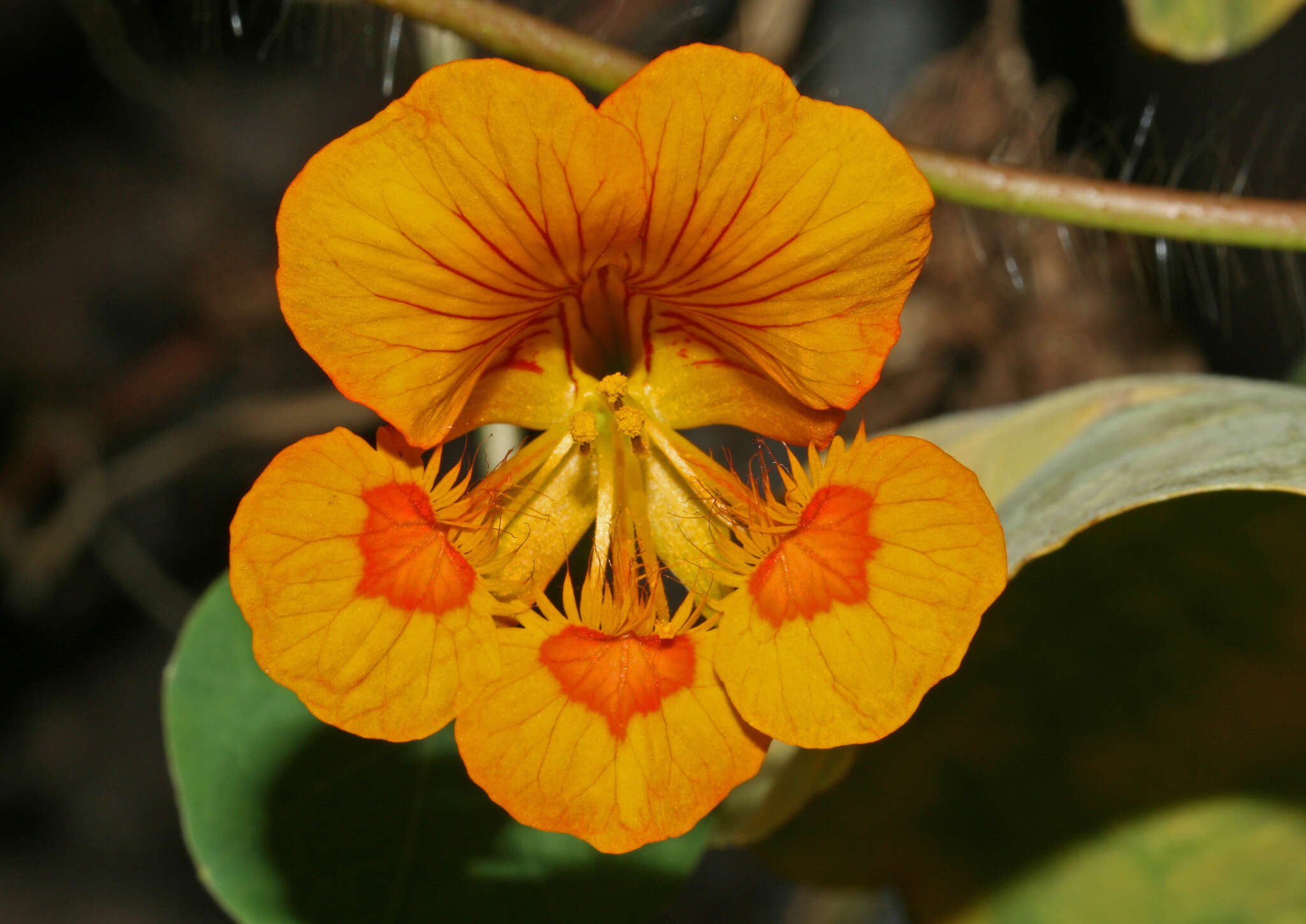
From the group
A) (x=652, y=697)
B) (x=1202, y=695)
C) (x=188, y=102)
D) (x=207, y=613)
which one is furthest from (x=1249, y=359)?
(x=188, y=102)

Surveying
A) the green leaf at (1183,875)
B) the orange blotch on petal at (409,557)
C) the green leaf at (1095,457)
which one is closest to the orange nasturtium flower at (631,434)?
the orange blotch on petal at (409,557)

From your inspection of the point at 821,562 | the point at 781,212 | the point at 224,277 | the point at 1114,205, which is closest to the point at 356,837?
the point at 821,562

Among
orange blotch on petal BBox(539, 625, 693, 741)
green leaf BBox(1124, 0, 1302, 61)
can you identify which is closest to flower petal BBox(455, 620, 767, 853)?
orange blotch on petal BBox(539, 625, 693, 741)

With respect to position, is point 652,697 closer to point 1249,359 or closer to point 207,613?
point 207,613

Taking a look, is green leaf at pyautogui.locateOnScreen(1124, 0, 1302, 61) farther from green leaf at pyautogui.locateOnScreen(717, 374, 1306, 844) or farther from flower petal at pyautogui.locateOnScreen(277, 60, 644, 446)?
flower petal at pyautogui.locateOnScreen(277, 60, 644, 446)

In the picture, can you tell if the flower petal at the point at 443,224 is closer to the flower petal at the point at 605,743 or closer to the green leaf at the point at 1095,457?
the flower petal at the point at 605,743

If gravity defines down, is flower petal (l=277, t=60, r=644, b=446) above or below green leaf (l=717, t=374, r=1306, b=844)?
above
